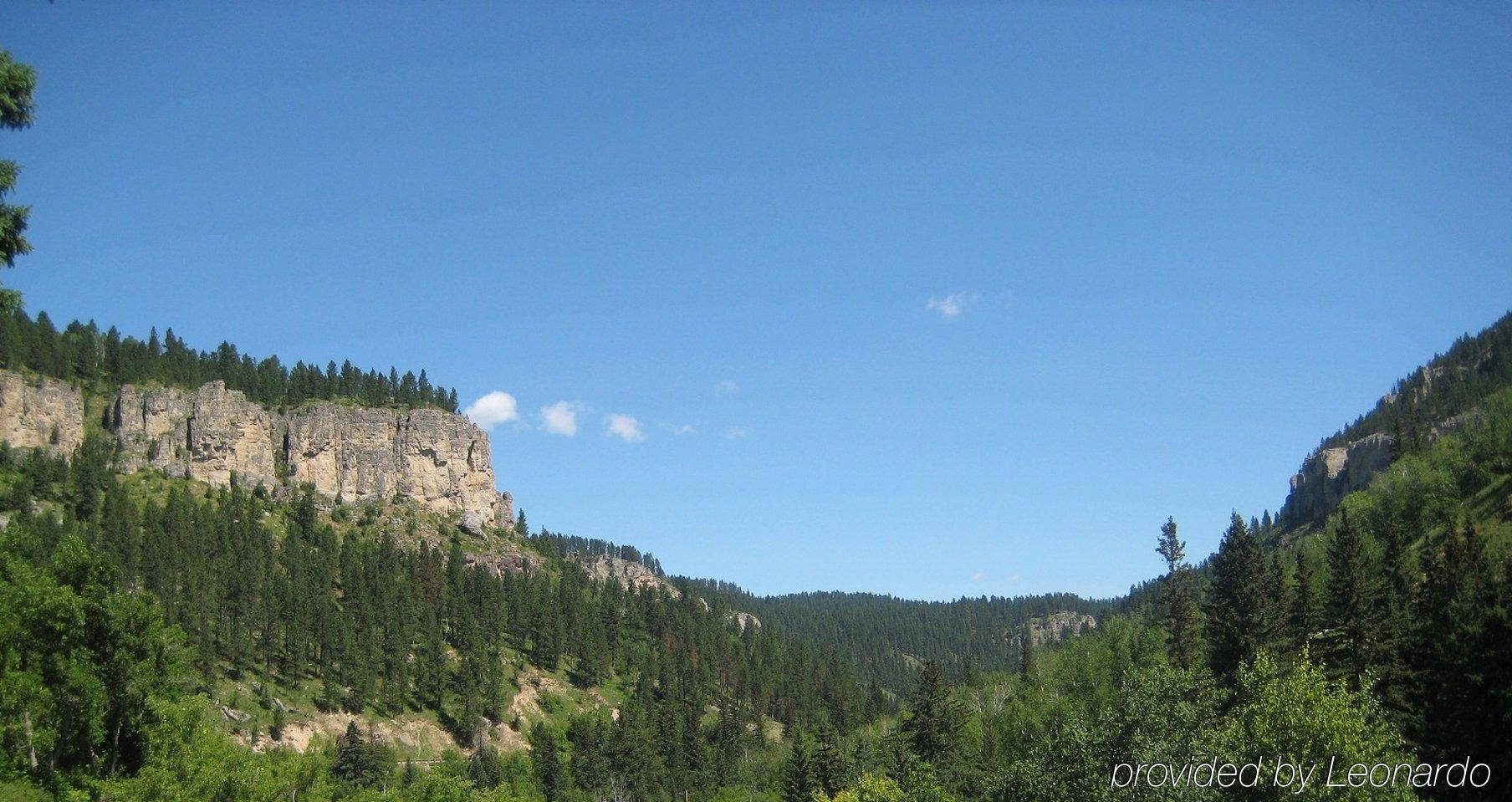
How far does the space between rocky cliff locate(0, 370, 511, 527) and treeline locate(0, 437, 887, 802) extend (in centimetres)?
645

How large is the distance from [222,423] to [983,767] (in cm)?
14263

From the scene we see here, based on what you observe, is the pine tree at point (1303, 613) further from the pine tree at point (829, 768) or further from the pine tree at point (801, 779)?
the pine tree at point (801, 779)

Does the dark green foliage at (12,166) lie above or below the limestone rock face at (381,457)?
below

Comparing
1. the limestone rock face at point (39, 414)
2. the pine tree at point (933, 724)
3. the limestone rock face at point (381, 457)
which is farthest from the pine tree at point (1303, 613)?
the limestone rock face at point (381, 457)

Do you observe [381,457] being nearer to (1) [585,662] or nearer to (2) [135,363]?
(2) [135,363]

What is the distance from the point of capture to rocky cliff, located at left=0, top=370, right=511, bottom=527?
14675 cm

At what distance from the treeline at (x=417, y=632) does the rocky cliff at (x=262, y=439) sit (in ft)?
21.2

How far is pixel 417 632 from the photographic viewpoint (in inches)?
5002

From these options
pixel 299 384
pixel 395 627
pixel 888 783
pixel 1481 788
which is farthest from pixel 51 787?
pixel 299 384

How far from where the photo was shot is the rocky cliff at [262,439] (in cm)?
14675

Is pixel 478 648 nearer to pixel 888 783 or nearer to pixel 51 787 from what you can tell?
pixel 888 783

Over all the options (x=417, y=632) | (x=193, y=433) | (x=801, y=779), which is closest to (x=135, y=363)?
(x=193, y=433)

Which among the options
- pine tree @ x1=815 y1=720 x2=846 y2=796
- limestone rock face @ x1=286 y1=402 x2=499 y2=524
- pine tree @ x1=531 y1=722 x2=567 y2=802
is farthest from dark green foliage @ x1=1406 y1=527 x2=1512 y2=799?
limestone rock face @ x1=286 y1=402 x2=499 y2=524

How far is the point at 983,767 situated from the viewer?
74.5 metres
